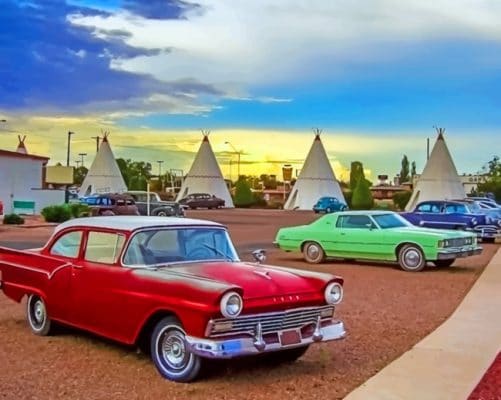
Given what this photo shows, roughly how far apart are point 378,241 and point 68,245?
10.2 meters

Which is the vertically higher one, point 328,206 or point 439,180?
point 439,180

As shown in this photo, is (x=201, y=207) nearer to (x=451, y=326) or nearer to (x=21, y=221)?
(x=21, y=221)

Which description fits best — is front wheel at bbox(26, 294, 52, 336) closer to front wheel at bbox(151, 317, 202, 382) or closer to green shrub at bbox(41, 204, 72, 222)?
front wheel at bbox(151, 317, 202, 382)

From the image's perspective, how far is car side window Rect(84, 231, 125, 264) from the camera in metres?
7.76

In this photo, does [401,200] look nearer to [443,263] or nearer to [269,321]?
[443,263]

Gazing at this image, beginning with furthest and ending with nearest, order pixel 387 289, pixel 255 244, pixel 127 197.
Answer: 1. pixel 127 197
2. pixel 255 244
3. pixel 387 289

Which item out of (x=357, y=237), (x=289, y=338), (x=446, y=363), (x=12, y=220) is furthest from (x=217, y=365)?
(x=12, y=220)

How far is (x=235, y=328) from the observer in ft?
21.6

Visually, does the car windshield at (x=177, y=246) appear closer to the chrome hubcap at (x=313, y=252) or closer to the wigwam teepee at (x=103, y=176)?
the chrome hubcap at (x=313, y=252)

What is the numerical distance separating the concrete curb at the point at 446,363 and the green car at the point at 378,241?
529cm

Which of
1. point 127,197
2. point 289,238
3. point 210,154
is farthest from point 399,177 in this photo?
point 289,238

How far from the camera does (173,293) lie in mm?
6793

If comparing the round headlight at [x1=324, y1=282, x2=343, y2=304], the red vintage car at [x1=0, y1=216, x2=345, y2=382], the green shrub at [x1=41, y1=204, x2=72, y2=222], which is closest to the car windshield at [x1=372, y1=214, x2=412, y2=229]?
the red vintage car at [x1=0, y1=216, x2=345, y2=382]

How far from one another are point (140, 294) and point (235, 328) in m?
1.05
